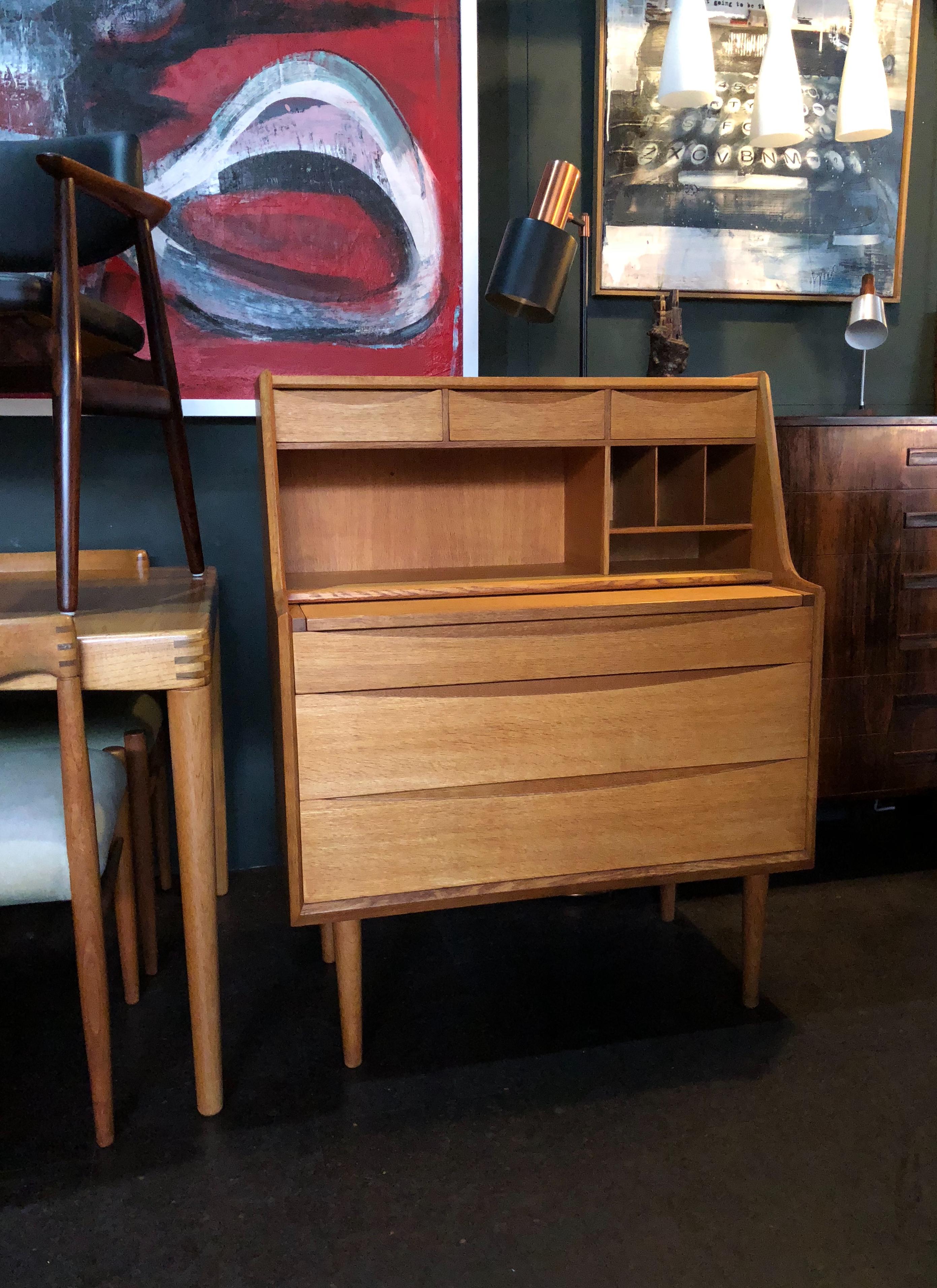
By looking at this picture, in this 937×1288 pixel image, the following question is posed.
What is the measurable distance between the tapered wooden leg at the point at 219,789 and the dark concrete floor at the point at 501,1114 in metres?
0.12

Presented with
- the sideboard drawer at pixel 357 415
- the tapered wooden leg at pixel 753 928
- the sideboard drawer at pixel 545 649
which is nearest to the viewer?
the sideboard drawer at pixel 545 649

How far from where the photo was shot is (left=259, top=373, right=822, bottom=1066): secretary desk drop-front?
1.46 metres

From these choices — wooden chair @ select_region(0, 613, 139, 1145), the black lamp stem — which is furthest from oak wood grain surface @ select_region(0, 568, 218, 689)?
the black lamp stem

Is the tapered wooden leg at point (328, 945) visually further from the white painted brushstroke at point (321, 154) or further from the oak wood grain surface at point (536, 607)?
the white painted brushstroke at point (321, 154)

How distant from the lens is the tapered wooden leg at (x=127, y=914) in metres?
1.58

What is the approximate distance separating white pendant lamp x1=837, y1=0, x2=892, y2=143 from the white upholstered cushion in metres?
2.15

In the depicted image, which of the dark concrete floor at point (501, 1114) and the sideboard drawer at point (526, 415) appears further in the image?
the sideboard drawer at point (526, 415)

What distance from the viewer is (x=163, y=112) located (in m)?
1.98

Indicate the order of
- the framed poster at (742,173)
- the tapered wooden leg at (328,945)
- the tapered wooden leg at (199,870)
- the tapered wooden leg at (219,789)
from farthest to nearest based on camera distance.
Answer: the framed poster at (742,173) → the tapered wooden leg at (219,789) → the tapered wooden leg at (328,945) → the tapered wooden leg at (199,870)

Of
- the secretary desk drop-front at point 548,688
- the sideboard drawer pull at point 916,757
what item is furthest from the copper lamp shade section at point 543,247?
the sideboard drawer pull at point 916,757

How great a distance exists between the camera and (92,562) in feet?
6.72

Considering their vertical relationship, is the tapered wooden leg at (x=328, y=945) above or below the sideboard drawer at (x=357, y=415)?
below

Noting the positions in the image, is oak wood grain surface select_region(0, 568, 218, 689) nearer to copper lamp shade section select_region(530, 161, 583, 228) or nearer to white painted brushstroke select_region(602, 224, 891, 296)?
copper lamp shade section select_region(530, 161, 583, 228)

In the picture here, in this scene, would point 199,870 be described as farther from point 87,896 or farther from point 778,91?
point 778,91
